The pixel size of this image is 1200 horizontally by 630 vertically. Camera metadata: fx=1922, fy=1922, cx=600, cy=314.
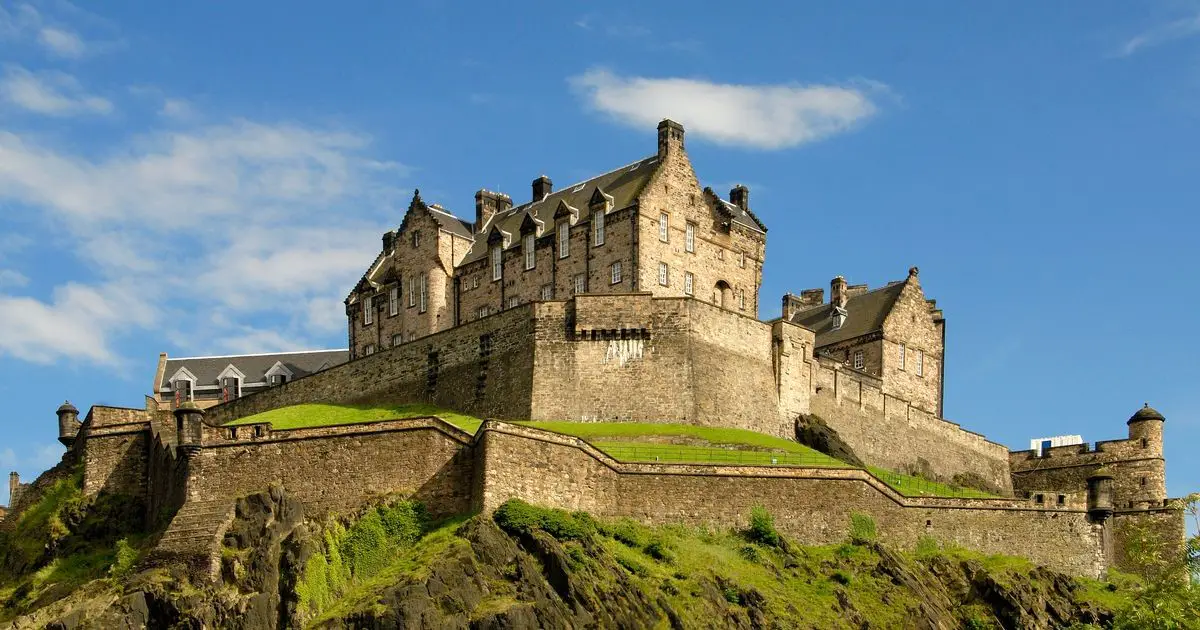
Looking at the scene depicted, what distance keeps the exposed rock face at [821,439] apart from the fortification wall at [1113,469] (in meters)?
13.2

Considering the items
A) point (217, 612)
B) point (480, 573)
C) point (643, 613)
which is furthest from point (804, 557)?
point (217, 612)

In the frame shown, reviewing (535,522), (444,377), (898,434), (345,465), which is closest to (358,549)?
(345,465)

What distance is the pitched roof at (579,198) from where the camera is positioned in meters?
90.4

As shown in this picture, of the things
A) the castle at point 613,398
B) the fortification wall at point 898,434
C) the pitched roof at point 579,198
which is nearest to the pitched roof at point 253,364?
the castle at point 613,398

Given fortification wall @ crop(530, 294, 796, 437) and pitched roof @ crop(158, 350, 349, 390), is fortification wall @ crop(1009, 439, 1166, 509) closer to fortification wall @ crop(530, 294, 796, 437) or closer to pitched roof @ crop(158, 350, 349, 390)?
fortification wall @ crop(530, 294, 796, 437)

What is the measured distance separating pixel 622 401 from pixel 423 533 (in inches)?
673

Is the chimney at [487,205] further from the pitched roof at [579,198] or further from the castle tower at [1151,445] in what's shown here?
the castle tower at [1151,445]

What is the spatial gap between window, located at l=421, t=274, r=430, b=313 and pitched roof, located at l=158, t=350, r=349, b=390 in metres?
11.0

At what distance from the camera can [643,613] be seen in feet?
216

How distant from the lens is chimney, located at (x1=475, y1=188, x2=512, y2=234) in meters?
102

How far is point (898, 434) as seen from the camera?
9488 centimetres

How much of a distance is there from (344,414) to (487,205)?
17.6 metres

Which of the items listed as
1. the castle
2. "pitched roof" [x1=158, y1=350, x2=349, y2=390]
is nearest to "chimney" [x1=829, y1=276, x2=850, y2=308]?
the castle

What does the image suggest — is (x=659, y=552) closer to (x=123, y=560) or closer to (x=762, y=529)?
(x=762, y=529)
